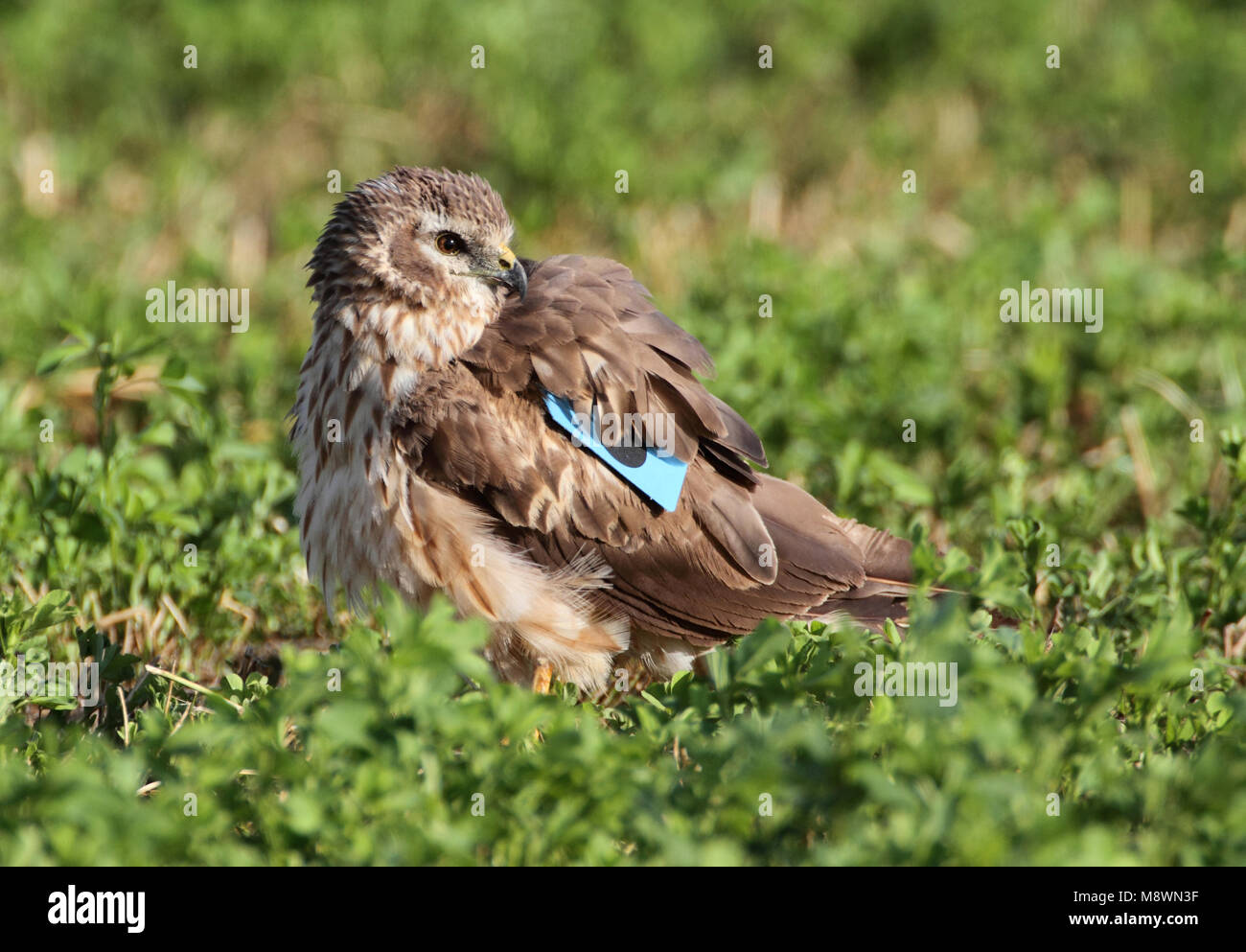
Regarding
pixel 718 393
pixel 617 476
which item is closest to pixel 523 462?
pixel 617 476

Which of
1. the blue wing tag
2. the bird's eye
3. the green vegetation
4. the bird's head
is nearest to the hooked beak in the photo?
the bird's head

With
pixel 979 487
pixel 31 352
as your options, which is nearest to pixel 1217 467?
pixel 979 487

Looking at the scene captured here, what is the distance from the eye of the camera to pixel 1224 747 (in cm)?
335

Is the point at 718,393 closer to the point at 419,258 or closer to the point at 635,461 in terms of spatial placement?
the point at 635,461

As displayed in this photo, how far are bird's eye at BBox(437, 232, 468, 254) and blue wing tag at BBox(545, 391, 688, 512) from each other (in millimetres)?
631

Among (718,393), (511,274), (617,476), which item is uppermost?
(511,274)

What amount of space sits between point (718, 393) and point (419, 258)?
1.64 m

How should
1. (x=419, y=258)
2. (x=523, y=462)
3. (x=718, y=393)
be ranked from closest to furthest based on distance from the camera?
(x=523, y=462) < (x=419, y=258) < (x=718, y=393)

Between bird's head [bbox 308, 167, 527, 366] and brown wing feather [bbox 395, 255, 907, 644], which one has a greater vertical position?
bird's head [bbox 308, 167, 527, 366]

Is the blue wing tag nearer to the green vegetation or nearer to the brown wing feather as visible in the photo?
the brown wing feather

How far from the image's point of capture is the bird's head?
4488 millimetres

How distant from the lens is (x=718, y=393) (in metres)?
5.75

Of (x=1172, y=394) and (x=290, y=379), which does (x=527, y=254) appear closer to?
(x=290, y=379)
